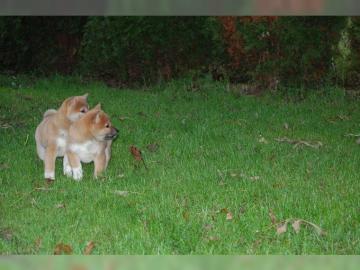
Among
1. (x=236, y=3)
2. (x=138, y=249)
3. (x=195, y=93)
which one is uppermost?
(x=236, y=3)

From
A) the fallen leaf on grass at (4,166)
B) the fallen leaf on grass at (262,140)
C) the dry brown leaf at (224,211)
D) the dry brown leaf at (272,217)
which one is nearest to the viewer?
the dry brown leaf at (272,217)

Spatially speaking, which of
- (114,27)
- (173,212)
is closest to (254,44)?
(114,27)

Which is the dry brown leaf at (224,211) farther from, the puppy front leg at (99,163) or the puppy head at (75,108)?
the puppy head at (75,108)

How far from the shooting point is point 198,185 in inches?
232

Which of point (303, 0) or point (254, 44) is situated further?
point (254, 44)

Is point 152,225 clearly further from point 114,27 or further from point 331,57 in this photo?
point 114,27

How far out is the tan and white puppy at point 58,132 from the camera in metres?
6.47

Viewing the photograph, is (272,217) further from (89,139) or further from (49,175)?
(49,175)

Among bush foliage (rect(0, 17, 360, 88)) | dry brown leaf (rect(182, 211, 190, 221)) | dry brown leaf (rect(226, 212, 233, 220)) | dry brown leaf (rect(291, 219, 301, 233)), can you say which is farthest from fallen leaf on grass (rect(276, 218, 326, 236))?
bush foliage (rect(0, 17, 360, 88))

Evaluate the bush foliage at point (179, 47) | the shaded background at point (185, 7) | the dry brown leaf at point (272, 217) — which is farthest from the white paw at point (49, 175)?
the bush foliage at point (179, 47)

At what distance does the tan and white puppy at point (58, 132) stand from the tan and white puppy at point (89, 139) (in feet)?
0.33

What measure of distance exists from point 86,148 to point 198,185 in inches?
52.9

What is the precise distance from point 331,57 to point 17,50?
295 inches

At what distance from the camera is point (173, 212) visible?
4.95 metres
